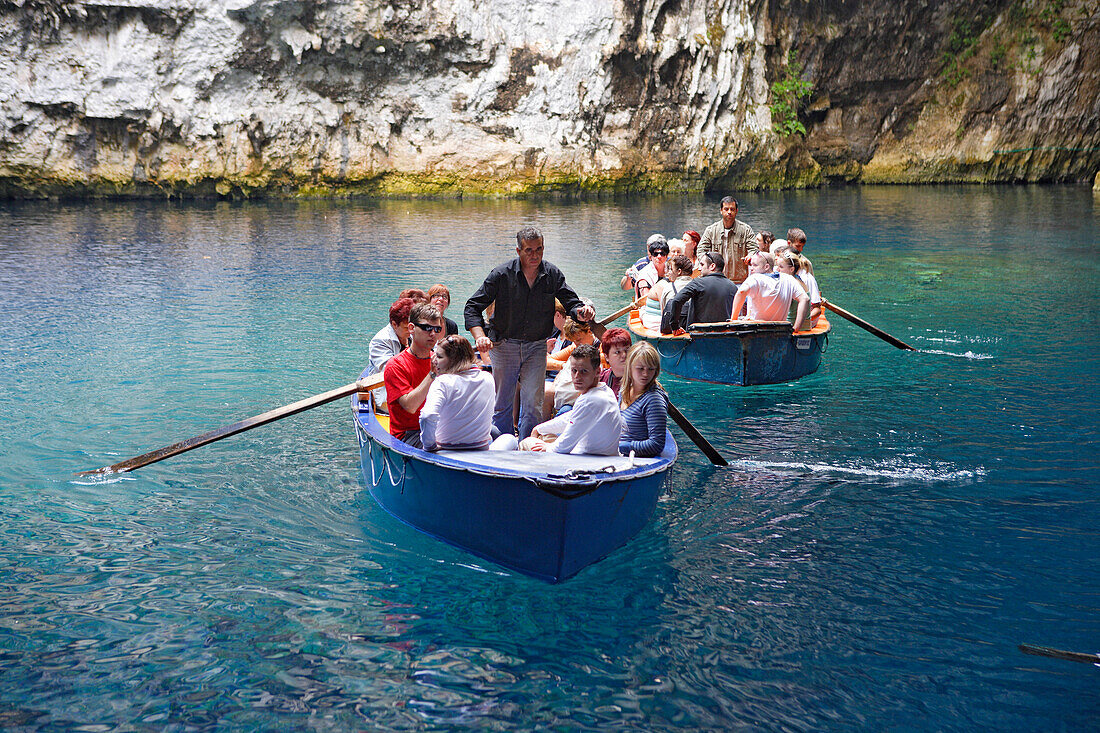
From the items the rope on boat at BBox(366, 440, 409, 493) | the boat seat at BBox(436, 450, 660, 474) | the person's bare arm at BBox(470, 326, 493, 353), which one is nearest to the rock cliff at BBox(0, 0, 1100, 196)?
the person's bare arm at BBox(470, 326, 493, 353)

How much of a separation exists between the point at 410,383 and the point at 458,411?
26.6 inches

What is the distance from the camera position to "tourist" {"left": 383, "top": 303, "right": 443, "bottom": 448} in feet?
21.4

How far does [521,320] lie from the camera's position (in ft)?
24.2

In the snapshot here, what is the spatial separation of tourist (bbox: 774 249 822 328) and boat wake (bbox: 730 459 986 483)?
134 inches

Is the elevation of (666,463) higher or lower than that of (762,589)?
higher

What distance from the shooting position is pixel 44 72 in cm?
3522

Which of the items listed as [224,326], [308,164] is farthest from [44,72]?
[224,326]

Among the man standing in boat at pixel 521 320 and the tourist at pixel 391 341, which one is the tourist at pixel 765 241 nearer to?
the man standing in boat at pixel 521 320

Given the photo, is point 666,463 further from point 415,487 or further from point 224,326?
point 224,326

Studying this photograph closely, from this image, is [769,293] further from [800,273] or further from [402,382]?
[402,382]

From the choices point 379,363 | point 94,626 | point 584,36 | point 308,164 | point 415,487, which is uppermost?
point 584,36

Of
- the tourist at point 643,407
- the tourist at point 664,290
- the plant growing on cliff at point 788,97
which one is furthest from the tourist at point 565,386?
the plant growing on cliff at point 788,97

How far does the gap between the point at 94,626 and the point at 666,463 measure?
3.79 meters

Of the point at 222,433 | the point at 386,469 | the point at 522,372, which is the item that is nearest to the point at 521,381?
the point at 522,372
